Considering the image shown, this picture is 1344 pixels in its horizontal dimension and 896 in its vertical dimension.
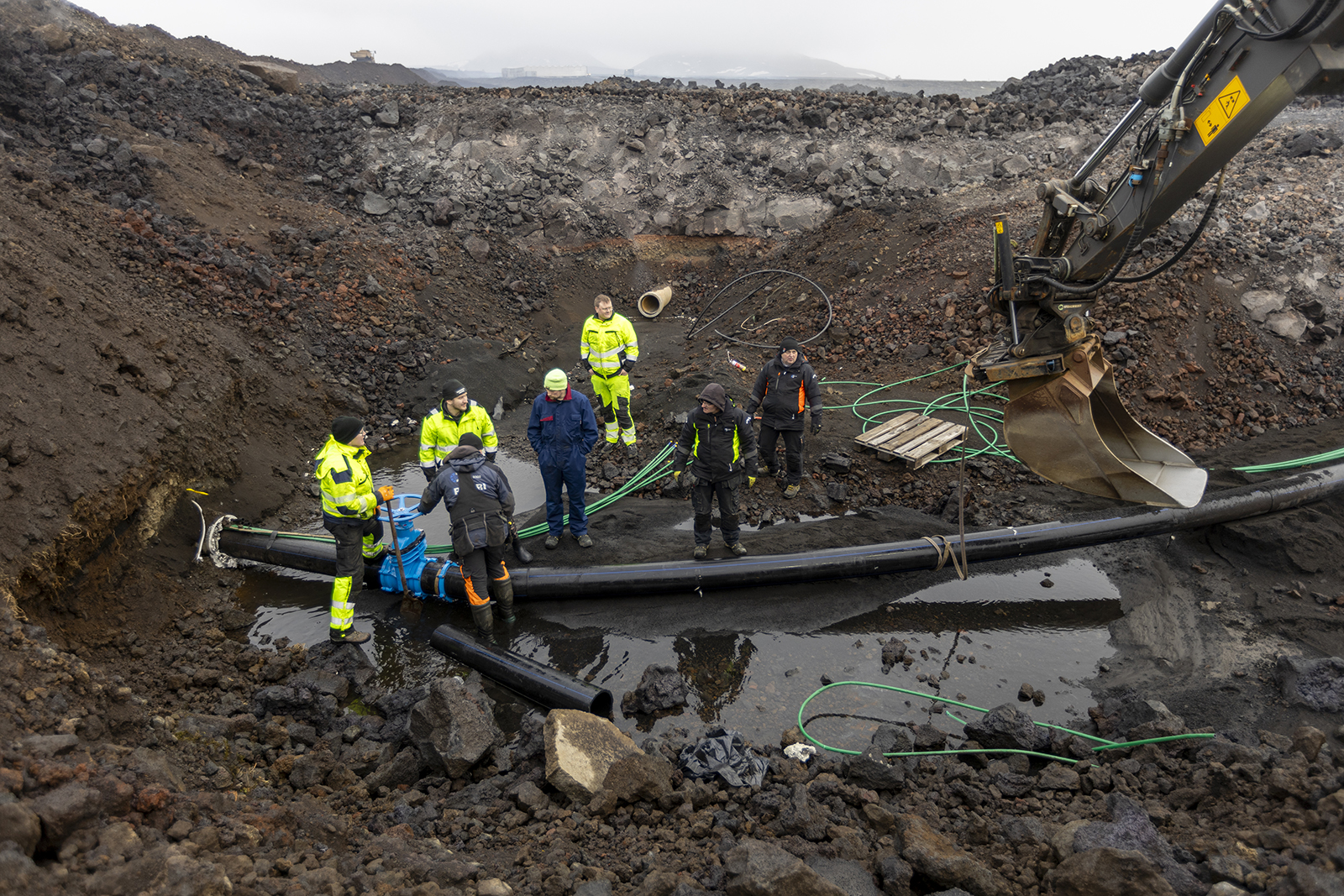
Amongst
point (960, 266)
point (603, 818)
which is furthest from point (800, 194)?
point (603, 818)

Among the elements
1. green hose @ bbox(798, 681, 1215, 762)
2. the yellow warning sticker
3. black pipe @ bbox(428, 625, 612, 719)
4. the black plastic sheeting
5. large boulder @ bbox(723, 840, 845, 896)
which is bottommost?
green hose @ bbox(798, 681, 1215, 762)

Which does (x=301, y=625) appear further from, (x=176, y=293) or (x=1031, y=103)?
(x=1031, y=103)

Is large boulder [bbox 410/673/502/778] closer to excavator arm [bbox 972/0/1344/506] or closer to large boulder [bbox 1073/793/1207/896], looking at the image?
large boulder [bbox 1073/793/1207/896]

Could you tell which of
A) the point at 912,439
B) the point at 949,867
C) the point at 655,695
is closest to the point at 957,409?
the point at 912,439

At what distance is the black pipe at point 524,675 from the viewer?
17.1 feet

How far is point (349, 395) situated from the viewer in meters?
10.9

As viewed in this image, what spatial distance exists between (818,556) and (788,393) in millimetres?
2071

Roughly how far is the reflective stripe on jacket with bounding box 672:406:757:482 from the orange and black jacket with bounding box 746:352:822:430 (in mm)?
1210

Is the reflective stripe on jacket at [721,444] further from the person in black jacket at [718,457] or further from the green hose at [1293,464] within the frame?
the green hose at [1293,464]

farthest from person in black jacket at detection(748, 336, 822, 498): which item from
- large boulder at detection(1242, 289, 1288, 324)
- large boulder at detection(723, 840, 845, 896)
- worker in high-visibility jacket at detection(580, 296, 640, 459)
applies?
large boulder at detection(1242, 289, 1288, 324)

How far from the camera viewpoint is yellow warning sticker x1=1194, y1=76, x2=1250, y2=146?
451 centimetres

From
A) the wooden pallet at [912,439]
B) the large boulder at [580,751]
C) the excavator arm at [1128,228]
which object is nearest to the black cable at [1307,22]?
the excavator arm at [1128,228]

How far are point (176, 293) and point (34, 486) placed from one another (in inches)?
218

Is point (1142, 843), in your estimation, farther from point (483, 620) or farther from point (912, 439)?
point (912, 439)
